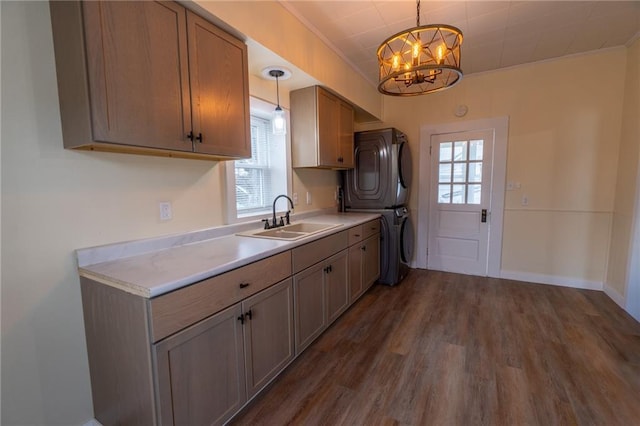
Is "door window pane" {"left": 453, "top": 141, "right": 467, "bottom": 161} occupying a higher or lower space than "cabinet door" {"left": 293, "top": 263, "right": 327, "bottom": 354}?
higher

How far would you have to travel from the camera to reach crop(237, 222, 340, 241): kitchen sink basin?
7.09 ft

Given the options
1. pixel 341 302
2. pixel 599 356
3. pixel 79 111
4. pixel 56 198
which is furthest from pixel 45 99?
pixel 599 356

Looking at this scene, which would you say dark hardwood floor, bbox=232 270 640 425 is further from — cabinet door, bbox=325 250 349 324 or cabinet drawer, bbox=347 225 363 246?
cabinet drawer, bbox=347 225 363 246

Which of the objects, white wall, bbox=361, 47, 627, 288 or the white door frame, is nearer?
white wall, bbox=361, 47, 627, 288

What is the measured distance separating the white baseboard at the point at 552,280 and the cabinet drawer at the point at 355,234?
2.19m

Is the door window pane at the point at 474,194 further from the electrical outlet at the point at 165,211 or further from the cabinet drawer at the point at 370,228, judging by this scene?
the electrical outlet at the point at 165,211

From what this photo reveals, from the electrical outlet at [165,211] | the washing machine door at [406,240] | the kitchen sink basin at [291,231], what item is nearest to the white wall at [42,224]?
the electrical outlet at [165,211]

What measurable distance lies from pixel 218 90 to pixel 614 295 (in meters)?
4.23

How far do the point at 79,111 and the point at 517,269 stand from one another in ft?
14.6

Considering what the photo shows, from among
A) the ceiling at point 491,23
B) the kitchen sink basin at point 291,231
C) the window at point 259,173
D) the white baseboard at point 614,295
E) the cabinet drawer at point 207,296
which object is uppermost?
the ceiling at point 491,23

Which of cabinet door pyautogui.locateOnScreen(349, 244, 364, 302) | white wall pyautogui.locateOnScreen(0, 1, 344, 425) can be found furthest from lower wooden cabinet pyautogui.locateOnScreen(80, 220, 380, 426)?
cabinet door pyautogui.locateOnScreen(349, 244, 364, 302)

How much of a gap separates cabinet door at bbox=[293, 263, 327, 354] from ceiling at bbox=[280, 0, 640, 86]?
2.01 m

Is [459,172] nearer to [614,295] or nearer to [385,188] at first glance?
[385,188]

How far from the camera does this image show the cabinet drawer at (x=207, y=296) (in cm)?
111
